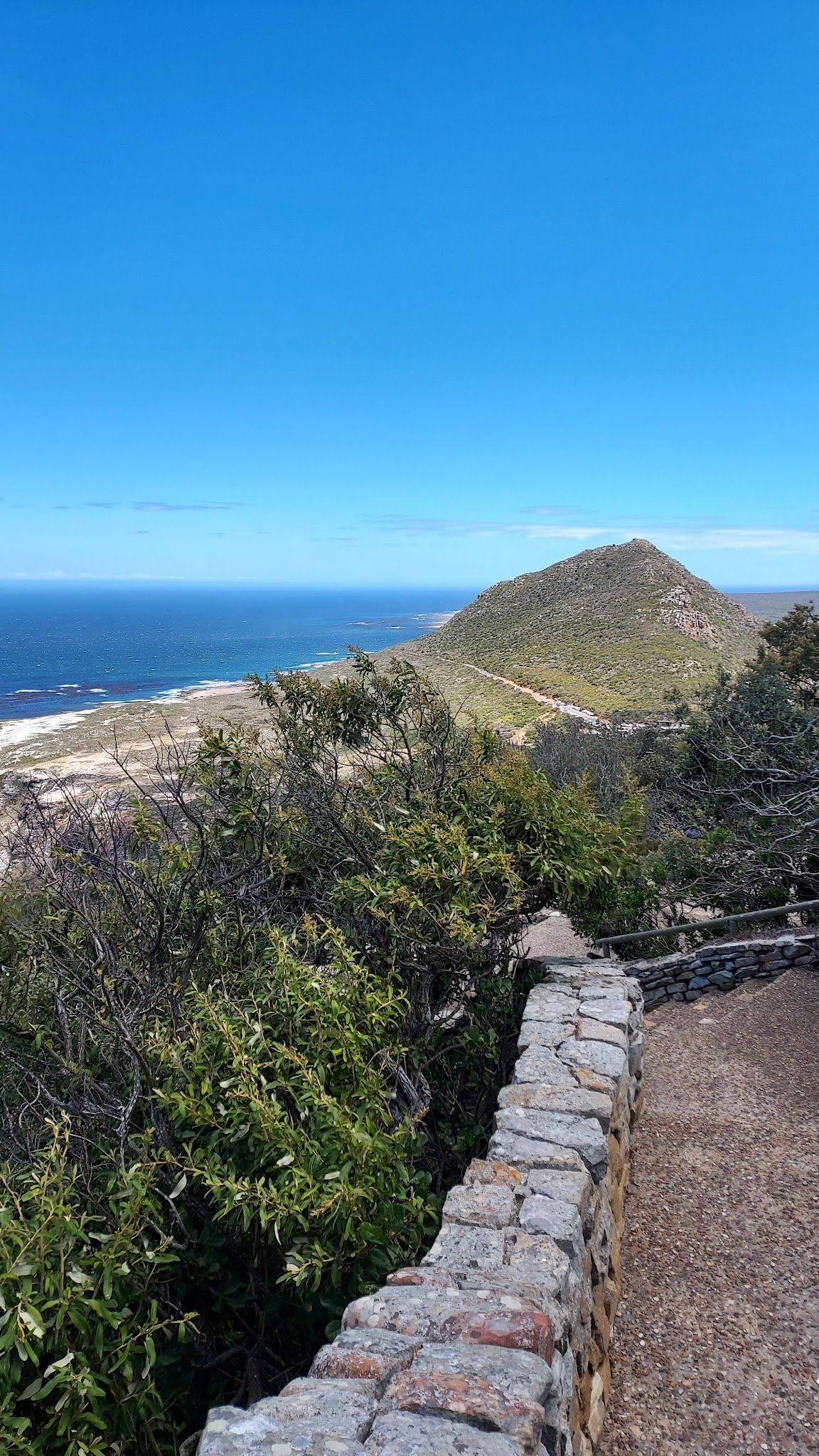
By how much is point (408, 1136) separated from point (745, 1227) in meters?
1.92

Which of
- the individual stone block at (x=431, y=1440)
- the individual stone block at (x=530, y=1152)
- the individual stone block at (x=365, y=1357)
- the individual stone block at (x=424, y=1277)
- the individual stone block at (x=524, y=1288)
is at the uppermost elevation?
the individual stone block at (x=431, y=1440)

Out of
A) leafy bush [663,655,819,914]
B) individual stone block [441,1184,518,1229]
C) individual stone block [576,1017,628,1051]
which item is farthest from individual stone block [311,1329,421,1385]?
leafy bush [663,655,819,914]

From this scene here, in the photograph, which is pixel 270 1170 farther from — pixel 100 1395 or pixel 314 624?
pixel 314 624

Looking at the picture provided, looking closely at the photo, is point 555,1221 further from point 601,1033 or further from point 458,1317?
point 601,1033

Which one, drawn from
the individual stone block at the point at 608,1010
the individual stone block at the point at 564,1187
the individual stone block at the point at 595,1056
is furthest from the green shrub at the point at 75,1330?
the individual stone block at the point at 608,1010

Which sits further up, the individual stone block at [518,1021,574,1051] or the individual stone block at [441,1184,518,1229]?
the individual stone block at [441,1184,518,1229]

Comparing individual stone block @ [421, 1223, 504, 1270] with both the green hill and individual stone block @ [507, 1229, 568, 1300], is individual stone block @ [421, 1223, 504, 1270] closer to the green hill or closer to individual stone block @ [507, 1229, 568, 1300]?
individual stone block @ [507, 1229, 568, 1300]

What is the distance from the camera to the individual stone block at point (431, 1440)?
1.89 metres

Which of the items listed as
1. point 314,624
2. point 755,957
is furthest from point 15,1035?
point 314,624

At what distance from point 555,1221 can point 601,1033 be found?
5.61 ft

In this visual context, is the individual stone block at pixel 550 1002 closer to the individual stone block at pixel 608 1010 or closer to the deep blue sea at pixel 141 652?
the individual stone block at pixel 608 1010

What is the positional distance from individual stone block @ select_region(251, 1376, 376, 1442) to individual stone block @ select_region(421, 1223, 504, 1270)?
67cm

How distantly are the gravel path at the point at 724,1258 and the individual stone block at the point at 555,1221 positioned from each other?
84 cm

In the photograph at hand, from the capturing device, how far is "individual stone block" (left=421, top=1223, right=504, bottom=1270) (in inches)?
110
